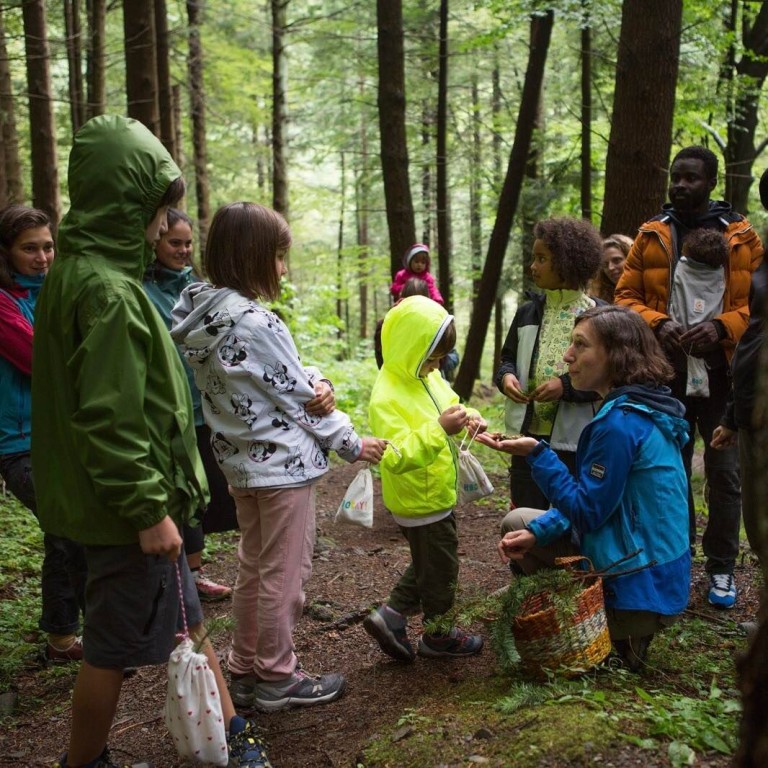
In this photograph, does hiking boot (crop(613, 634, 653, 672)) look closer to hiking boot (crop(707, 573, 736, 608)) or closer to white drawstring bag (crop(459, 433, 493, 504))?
white drawstring bag (crop(459, 433, 493, 504))

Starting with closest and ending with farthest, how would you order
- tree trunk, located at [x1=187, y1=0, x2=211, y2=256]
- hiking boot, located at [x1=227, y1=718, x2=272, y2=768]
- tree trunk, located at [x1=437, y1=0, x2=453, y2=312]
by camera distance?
hiking boot, located at [x1=227, y1=718, x2=272, y2=768] → tree trunk, located at [x1=437, y1=0, x2=453, y2=312] → tree trunk, located at [x1=187, y1=0, x2=211, y2=256]

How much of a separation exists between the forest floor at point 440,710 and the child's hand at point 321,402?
1.28 metres

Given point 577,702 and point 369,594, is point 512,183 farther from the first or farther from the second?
point 577,702

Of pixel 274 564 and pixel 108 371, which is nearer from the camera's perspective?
pixel 108 371

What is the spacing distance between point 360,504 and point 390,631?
0.70 m

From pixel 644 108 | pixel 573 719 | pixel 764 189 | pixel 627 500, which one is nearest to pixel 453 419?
pixel 627 500

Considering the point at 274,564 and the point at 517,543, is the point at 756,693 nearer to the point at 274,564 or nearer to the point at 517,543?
the point at 517,543

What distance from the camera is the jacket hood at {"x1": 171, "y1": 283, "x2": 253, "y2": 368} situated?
3.16 meters

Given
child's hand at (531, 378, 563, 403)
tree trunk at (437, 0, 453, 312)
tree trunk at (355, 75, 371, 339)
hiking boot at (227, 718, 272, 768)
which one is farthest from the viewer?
tree trunk at (355, 75, 371, 339)

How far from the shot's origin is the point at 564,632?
2986 mm

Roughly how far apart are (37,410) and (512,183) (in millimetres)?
9258

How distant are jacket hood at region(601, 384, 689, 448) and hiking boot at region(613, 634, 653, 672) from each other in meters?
0.89

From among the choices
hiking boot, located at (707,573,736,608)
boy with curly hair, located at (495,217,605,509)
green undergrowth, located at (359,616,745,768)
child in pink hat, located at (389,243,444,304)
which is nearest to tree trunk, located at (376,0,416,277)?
child in pink hat, located at (389,243,444,304)

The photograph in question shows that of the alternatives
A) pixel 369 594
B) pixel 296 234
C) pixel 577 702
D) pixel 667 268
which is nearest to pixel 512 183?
pixel 667 268
